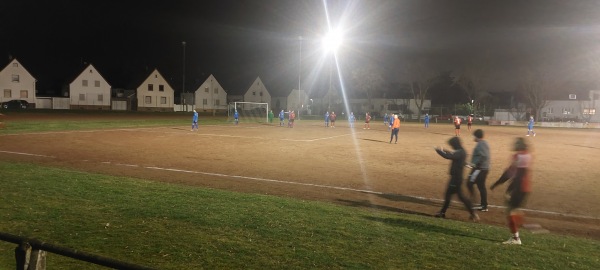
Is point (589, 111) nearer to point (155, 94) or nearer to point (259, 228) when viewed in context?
point (155, 94)

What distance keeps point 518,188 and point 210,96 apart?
8777 cm

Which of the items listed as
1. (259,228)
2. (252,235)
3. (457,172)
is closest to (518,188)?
Answer: (457,172)

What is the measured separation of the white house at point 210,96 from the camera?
89581mm

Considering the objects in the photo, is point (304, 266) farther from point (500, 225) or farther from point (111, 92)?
point (111, 92)

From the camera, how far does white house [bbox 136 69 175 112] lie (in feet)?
275

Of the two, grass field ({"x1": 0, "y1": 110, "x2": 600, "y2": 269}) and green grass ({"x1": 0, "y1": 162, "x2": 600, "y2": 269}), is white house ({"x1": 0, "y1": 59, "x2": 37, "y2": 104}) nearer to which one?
grass field ({"x1": 0, "y1": 110, "x2": 600, "y2": 269})

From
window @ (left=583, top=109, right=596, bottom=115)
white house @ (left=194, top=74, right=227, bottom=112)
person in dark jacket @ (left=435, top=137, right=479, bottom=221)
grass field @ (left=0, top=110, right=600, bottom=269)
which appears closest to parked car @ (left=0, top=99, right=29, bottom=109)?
white house @ (left=194, top=74, right=227, bottom=112)

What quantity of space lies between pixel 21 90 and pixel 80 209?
254 ft

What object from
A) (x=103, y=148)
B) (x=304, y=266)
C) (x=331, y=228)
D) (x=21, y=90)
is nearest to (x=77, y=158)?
(x=103, y=148)

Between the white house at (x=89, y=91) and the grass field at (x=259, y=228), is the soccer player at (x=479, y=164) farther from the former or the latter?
the white house at (x=89, y=91)

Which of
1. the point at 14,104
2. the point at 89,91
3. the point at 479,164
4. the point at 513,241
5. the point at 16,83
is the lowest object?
the point at 513,241

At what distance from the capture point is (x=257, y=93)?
9912 centimetres

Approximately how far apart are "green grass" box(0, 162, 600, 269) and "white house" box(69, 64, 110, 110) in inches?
2953

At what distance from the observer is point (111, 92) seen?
82812mm
